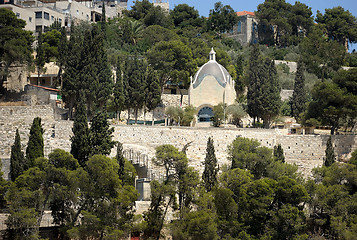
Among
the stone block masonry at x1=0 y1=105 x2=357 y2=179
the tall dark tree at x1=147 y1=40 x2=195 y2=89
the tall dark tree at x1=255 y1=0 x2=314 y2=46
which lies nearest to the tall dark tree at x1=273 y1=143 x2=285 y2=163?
the stone block masonry at x1=0 y1=105 x2=357 y2=179

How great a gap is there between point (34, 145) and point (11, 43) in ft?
50.3

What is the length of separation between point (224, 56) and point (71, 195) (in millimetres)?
40018

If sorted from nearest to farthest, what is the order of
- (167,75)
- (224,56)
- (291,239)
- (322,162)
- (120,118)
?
(291,239) → (322,162) → (120,118) → (167,75) → (224,56)

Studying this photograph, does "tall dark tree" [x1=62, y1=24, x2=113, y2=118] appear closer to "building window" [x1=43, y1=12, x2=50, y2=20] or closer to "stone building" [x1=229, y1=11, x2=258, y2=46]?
"building window" [x1=43, y1=12, x2=50, y2=20]

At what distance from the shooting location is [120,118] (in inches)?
2453

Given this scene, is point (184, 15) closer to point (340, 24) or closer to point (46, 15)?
point (340, 24)

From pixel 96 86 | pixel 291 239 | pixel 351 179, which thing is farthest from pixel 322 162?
pixel 96 86

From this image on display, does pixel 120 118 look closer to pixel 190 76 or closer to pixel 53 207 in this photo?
pixel 190 76

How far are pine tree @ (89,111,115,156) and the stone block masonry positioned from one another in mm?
3145

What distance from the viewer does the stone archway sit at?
211 feet


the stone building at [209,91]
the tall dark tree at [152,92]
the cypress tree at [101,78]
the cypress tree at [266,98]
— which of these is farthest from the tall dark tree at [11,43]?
the cypress tree at [266,98]

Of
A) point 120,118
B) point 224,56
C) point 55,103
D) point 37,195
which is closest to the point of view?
point 37,195

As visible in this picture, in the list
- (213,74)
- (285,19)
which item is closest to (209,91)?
(213,74)

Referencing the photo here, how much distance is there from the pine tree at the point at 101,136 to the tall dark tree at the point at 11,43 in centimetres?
1446
